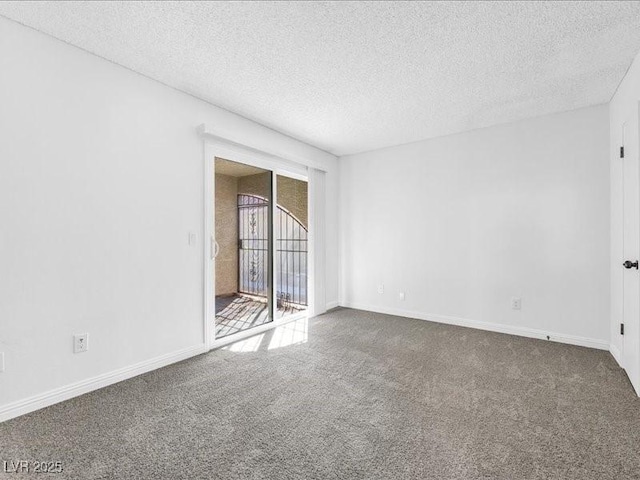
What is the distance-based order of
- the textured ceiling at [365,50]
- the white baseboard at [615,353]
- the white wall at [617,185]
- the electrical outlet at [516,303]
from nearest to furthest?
the textured ceiling at [365,50]
the white wall at [617,185]
the white baseboard at [615,353]
the electrical outlet at [516,303]

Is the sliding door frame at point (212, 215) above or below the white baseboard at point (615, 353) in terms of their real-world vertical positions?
above

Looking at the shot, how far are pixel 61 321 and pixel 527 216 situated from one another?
432 centimetres

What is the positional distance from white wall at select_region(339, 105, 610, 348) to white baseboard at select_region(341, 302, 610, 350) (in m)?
0.01

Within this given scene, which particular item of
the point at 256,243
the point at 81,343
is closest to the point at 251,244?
the point at 256,243

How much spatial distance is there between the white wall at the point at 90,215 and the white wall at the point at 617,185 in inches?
140

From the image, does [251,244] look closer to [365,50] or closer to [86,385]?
[86,385]

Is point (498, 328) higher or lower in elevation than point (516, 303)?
lower

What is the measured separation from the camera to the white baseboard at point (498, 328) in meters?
3.10

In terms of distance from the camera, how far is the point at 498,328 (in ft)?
11.8

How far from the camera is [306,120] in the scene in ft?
11.2

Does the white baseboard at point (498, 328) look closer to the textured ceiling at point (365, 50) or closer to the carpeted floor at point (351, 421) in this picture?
the carpeted floor at point (351, 421)

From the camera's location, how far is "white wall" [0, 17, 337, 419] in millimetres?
1899

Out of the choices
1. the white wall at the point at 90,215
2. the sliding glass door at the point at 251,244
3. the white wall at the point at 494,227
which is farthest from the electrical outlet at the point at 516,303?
the white wall at the point at 90,215

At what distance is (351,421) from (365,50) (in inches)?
95.5
